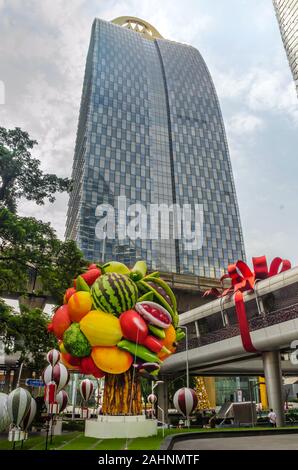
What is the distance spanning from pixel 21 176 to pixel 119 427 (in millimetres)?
13560

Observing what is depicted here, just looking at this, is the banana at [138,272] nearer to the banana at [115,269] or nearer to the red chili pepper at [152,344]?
the banana at [115,269]

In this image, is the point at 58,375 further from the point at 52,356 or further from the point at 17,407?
the point at 17,407

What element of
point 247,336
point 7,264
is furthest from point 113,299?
point 247,336

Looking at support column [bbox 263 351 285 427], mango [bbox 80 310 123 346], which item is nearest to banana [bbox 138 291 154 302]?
mango [bbox 80 310 123 346]

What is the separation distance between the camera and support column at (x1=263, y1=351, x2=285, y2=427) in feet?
91.3

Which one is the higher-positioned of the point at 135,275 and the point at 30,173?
the point at 30,173

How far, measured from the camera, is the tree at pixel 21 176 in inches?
750

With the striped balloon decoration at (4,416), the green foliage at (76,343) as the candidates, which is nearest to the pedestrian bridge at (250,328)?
the green foliage at (76,343)

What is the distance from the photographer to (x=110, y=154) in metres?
122

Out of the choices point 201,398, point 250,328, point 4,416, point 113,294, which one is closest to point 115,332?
point 113,294

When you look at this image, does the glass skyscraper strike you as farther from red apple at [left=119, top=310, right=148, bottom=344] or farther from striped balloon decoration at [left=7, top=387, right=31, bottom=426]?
striped balloon decoration at [left=7, top=387, right=31, bottom=426]

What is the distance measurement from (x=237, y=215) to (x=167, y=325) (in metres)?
119
